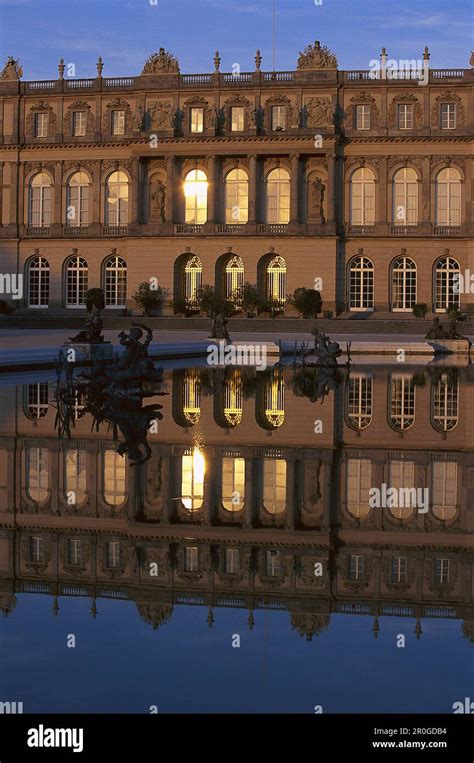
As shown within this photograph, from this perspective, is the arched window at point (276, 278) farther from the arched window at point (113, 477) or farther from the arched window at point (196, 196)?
the arched window at point (113, 477)

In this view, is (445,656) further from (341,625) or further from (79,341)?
(79,341)

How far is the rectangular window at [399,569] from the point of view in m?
6.32

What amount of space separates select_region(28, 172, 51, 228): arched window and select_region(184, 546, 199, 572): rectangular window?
5432 cm

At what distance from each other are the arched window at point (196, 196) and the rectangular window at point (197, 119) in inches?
80.2

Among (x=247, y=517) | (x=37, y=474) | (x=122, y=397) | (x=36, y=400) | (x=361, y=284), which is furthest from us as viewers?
(x=361, y=284)

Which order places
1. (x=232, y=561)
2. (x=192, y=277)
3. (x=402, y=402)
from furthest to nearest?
1. (x=192, y=277)
2. (x=402, y=402)
3. (x=232, y=561)

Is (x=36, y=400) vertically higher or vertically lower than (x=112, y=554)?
higher

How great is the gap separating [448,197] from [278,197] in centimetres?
804

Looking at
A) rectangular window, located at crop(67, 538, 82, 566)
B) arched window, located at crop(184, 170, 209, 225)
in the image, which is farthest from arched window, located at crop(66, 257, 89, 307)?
rectangular window, located at crop(67, 538, 82, 566)

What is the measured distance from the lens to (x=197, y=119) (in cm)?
5716

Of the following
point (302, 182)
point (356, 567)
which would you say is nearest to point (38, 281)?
point (302, 182)

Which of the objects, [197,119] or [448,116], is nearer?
[448,116]

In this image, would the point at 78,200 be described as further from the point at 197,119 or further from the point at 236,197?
the point at 236,197

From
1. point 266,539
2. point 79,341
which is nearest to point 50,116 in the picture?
point 79,341
